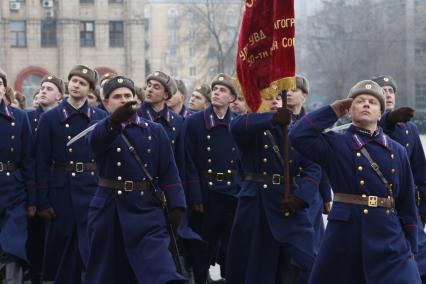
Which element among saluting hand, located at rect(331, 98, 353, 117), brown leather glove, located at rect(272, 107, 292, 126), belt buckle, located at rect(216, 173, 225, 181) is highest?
saluting hand, located at rect(331, 98, 353, 117)

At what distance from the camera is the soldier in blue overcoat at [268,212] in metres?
9.34

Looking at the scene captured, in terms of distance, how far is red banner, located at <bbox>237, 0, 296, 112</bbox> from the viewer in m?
9.16

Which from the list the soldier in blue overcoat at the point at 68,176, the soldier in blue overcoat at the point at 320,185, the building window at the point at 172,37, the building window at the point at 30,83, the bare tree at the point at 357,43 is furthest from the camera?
the building window at the point at 172,37

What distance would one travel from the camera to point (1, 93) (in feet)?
34.3

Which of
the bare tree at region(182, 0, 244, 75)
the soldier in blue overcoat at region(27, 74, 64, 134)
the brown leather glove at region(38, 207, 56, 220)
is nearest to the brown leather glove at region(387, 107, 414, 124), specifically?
the brown leather glove at region(38, 207, 56, 220)

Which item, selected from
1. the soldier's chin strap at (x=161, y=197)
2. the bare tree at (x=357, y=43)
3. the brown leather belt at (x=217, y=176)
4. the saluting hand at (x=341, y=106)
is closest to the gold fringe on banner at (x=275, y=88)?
the saluting hand at (x=341, y=106)

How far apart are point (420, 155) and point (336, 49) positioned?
61149 mm

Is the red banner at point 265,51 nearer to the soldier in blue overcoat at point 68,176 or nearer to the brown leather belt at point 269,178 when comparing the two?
the brown leather belt at point 269,178

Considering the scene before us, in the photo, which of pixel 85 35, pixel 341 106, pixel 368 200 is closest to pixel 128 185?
pixel 341 106

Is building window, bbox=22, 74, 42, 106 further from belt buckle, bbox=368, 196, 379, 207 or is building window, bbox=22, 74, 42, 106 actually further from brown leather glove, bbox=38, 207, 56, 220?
belt buckle, bbox=368, 196, 379, 207

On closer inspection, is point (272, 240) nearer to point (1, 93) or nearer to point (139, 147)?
point (139, 147)

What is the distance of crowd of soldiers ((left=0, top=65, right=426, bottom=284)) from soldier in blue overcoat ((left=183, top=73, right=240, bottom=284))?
0.01 meters

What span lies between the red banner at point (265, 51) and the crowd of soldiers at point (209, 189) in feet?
0.69

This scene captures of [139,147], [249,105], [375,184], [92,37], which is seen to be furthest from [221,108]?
[92,37]
